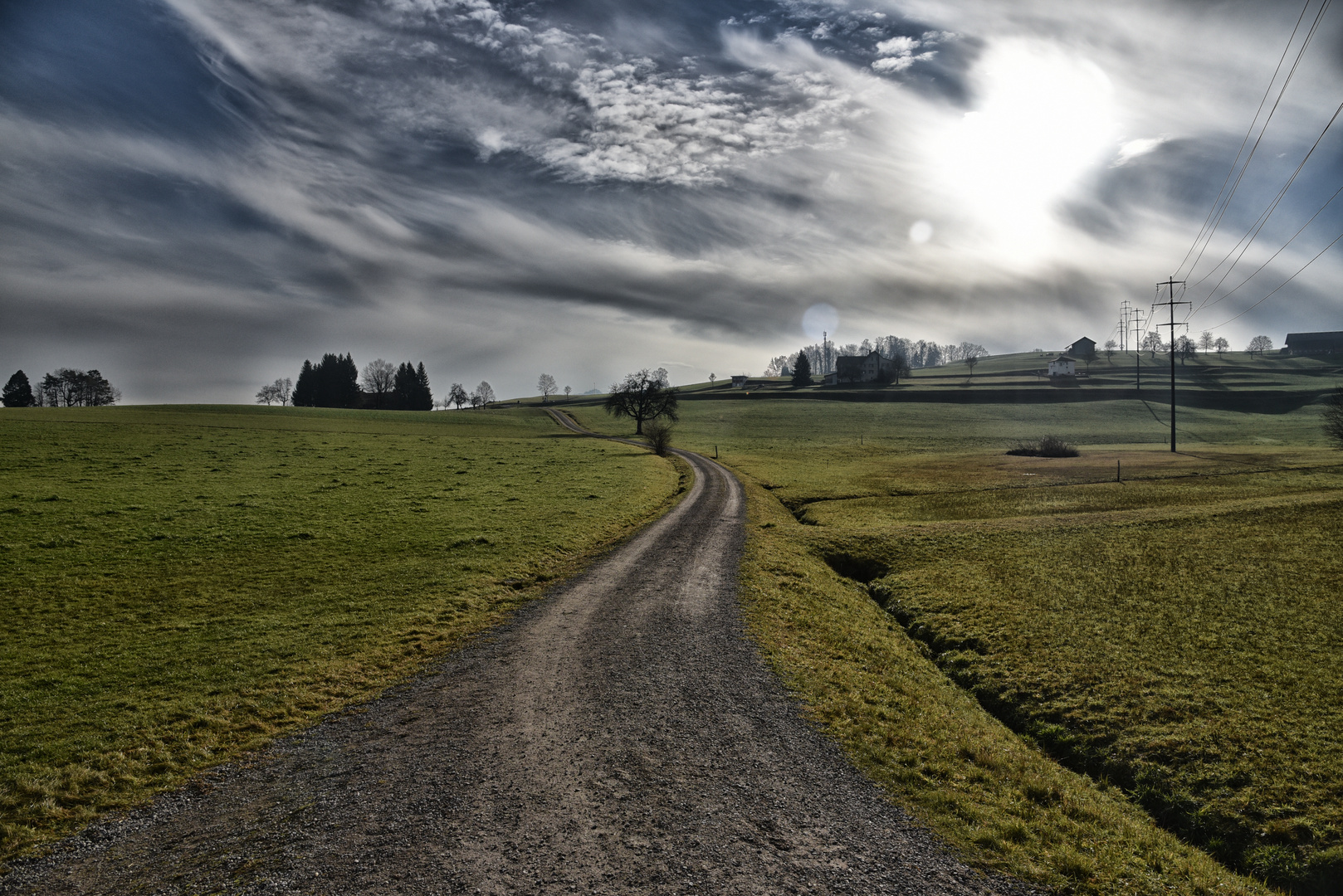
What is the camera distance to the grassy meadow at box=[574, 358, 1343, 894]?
965 cm

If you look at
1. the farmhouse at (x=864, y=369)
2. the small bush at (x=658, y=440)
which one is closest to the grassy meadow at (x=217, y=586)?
the small bush at (x=658, y=440)

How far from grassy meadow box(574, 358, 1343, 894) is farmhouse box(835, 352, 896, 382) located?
14223 cm

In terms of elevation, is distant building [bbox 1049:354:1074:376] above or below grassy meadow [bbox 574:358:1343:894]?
above

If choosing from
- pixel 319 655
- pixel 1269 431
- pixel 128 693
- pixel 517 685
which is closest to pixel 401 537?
pixel 319 655

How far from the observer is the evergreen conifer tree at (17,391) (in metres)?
132

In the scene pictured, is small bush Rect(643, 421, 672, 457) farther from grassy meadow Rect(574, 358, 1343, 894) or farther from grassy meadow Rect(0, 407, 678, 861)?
grassy meadow Rect(574, 358, 1343, 894)

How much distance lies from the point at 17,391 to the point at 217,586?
175975 millimetres

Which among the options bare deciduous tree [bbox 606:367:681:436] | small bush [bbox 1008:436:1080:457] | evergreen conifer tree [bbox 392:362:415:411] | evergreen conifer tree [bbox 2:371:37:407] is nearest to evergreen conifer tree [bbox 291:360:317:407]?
evergreen conifer tree [bbox 392:362:415:411]

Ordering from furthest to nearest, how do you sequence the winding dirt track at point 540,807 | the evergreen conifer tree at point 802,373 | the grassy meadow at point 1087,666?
the evergreen conifer tree at point 802,373 < the grassy meadow at point 1087,666 < the winding dirt track at point 540,807

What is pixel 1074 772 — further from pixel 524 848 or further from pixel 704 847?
pixel 524 848

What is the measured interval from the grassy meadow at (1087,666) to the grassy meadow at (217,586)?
10.5 metres

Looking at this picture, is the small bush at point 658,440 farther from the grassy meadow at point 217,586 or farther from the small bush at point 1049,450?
the small bush at point 1049,450

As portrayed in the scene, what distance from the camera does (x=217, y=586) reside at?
66.7 feet

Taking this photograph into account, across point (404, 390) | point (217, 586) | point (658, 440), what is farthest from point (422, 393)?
point (217, 586)
